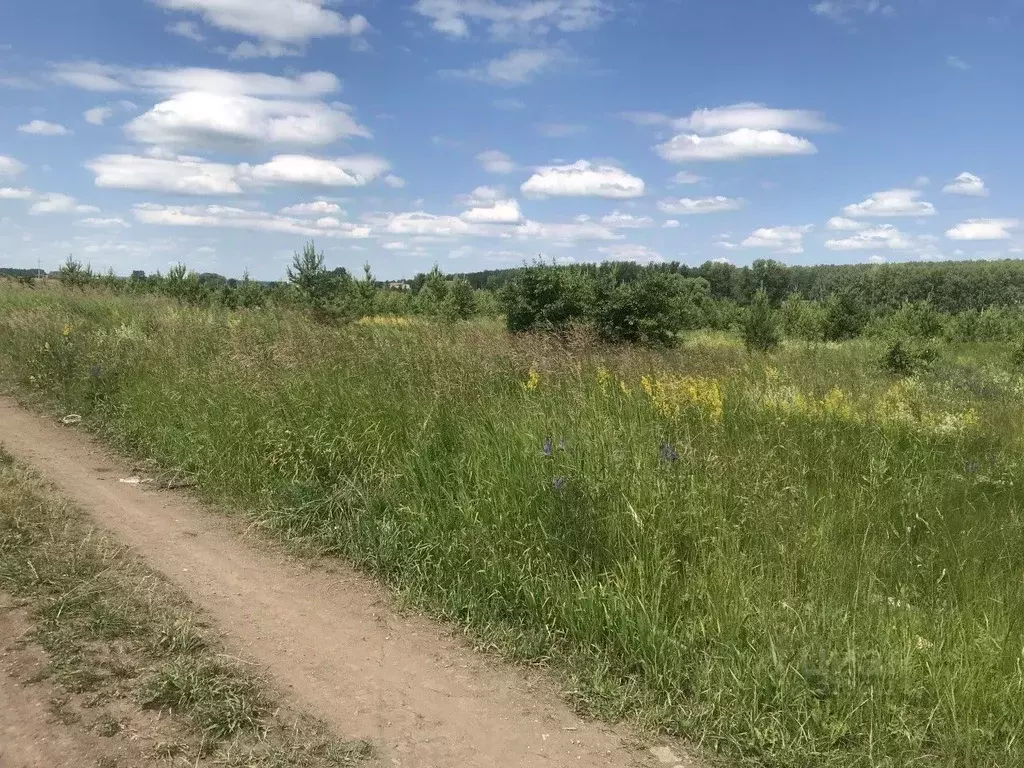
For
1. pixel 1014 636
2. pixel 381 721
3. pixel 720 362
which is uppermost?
pixel 720 362

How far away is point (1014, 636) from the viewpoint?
3.07 meters

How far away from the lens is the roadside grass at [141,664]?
2613 millimetres

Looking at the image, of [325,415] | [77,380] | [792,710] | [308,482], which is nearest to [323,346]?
[325,415]

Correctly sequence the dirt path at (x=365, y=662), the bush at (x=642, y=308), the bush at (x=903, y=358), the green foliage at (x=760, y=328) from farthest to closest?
1. the green foliage at (x=760, y=328)
2. the bush at (x=903, y=358)
3. the bush at (x=642, y=308)
4. the dirt path at (x=365, y=662)

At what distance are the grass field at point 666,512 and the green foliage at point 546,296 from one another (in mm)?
10868

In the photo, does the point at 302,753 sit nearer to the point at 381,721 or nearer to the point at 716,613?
the point at 381,721

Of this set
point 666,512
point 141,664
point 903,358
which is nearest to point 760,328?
point 903,358

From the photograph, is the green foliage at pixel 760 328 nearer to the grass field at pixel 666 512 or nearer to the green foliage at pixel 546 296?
the green foliage at pixel 546 296

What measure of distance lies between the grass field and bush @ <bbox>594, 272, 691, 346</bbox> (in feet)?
34.5

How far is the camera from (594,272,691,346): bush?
18.0 metres

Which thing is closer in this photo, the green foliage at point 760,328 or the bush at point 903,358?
the bush at point 903,358

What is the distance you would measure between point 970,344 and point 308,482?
4125 cm

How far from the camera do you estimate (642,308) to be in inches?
719

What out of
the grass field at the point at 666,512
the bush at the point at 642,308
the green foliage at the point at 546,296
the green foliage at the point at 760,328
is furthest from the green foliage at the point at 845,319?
the grass field at the point at 666,512
